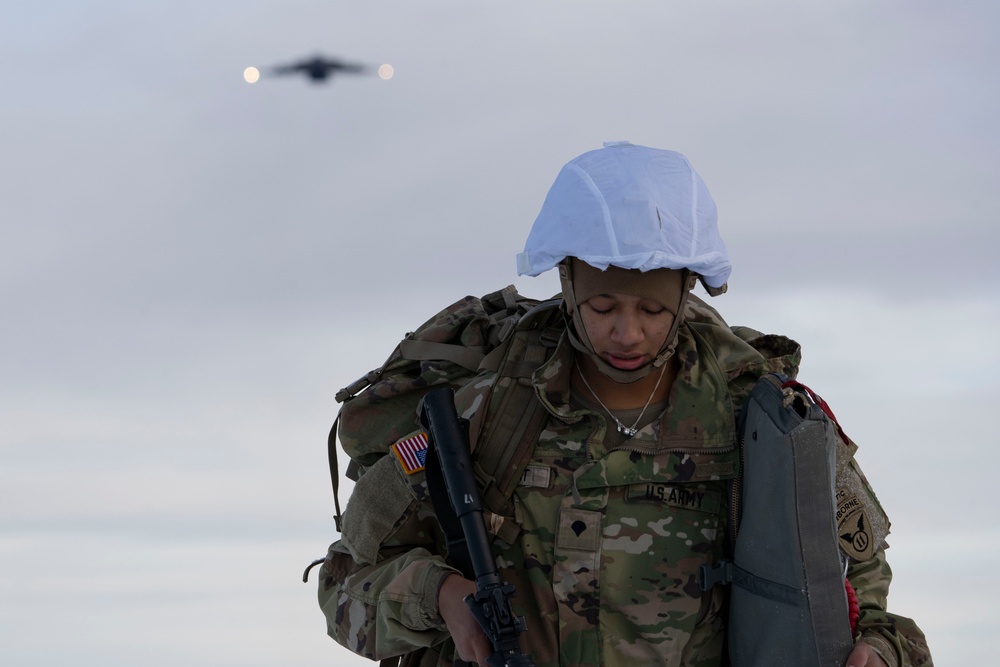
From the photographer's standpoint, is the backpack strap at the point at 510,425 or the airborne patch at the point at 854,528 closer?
the airborne patch at the point at 854,528

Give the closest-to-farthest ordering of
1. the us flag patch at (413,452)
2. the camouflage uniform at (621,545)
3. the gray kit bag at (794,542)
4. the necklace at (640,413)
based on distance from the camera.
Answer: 1. the gray kit bag at (794,542)
2. the camouflage uniform at (621,545)
3. the necklace at (640,413)
4. the us flag patch at (413,452)

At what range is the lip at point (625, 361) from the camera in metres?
5.28

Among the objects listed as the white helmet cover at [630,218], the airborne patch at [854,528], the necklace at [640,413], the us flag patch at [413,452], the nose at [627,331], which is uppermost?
the white helmet cover at [630,218]

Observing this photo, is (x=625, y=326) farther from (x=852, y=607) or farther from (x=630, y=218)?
(x=852, y=607)

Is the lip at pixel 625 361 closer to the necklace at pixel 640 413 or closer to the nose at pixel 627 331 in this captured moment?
the nose at pixel 627 331

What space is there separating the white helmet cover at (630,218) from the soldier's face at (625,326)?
218 mm

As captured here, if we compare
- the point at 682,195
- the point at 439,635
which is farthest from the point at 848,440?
the point at 439,635

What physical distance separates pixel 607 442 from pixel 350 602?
1410mm

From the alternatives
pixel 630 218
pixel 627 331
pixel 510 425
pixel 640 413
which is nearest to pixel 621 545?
pixel 640 413

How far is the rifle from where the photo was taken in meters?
5.00

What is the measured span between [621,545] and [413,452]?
1.02 metres

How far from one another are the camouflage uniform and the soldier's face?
1.00 feet

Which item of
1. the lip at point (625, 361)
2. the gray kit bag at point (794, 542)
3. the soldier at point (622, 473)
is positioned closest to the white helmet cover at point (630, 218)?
the soldier at point (622, 473)

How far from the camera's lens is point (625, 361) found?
208 inches
